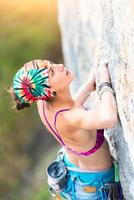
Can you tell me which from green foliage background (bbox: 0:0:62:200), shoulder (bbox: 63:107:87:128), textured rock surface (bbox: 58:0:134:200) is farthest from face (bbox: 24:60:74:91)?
green foliage background (bbox: 0:0:62:200)

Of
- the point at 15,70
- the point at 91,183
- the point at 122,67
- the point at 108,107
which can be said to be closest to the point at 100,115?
the point at 108,107

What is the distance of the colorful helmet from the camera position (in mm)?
2869

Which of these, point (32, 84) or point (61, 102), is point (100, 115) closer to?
point (61, 102)

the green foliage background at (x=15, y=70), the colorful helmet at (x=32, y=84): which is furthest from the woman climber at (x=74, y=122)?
the green foliage background at (x=15, y=70)

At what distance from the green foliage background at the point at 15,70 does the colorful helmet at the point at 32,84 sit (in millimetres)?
4026

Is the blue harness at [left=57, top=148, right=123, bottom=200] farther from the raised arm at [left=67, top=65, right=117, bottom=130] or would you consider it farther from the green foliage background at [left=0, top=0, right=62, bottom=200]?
the green foliage background at [left=0, top=0, right=62, bottom=200]

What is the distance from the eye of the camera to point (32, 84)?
2.88 metres

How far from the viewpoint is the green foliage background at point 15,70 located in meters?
7.82

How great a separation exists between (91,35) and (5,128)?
11.3 ft

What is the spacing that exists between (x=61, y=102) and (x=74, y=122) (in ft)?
0.46

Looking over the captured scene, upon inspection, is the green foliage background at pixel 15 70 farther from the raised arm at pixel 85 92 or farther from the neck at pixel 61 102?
the neck at pixel 61 102

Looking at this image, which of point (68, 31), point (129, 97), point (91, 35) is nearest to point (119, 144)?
point (129, 97)

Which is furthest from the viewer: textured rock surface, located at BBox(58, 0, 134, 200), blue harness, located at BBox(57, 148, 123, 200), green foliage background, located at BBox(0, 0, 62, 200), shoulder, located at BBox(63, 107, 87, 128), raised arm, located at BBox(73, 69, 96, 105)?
green foliage background, located at BBox(0, 0, 62, 200)

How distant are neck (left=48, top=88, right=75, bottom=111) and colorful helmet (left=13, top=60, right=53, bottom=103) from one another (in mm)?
42
